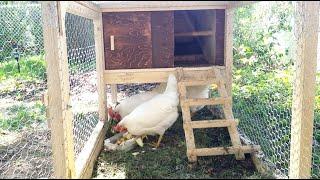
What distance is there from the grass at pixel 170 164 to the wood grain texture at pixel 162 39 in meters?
0.72

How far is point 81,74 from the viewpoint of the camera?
2.90 metres

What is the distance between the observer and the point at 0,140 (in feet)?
10.4

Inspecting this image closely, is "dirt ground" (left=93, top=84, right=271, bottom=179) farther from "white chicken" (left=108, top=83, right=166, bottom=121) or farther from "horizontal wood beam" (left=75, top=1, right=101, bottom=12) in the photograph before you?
"horizontal wood beam" (left=75, top=1, right=101, bottom=12)

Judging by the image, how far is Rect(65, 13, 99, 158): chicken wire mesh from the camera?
100 inches

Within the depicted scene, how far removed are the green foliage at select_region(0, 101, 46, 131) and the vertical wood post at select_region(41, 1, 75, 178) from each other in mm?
2179

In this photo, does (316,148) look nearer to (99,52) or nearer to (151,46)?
(151,46)

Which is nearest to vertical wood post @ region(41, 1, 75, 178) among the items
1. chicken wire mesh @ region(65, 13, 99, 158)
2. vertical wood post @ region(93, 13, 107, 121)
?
chicken wire mesh @ region(65, 13, 99, 158)

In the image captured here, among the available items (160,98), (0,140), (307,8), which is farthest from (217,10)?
(0,140)

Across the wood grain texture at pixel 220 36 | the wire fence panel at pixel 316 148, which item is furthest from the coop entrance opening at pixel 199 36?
the wire fence panel at pixel 316 148

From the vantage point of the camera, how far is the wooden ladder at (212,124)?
213 centimetres

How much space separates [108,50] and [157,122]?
856 mm

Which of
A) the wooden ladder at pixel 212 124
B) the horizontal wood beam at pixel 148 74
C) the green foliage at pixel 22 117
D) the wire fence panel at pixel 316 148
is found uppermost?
the horizontal wood beam at pixel 148 74

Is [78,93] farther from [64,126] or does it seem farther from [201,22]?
[64,126]

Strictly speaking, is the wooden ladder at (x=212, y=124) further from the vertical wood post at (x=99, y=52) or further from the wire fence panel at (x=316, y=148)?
the vertical wood post at (x=99, y=52)
